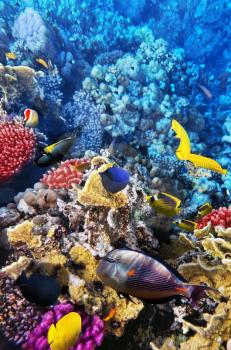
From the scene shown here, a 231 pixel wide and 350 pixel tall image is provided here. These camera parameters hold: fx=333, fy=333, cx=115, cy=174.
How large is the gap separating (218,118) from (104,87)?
175 inches

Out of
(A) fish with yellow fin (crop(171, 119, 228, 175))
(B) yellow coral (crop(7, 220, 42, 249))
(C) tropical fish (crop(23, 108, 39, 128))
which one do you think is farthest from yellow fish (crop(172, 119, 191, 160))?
(C) tropical fish (crop(23, 108, 39, 128))

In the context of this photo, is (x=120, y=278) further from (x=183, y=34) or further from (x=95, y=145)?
(x=183, y=34)

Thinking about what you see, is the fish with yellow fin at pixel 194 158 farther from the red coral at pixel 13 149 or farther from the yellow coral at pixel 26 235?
the red coral at pixel 13 149

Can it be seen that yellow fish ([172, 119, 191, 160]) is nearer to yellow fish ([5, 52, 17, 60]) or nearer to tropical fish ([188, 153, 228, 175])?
tropical fish ([188, 153, 228, 175])

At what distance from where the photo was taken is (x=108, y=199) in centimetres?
303

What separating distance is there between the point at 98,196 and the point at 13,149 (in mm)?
2596

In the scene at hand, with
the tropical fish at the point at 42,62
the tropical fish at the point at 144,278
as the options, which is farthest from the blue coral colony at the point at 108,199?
the tropical fish at the point at 42,62

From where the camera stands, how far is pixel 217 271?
2900 millimetres

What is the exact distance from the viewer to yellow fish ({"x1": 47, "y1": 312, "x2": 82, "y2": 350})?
2.28m

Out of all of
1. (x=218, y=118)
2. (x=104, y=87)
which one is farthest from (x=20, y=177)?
(x=218, y=118)

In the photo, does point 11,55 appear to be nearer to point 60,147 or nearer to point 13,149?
point 13,149

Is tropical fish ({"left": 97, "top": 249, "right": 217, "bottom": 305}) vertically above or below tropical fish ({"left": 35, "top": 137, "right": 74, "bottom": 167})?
below

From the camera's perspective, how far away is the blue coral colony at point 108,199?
264cm

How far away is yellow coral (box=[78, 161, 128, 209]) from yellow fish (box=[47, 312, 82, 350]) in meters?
1.01
